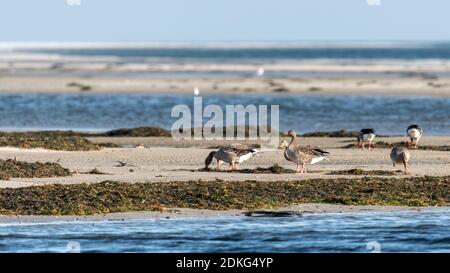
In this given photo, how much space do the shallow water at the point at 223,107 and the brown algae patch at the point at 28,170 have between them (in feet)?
44.6

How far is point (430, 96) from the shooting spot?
52.4 meters

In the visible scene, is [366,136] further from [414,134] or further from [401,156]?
A: [401,156]

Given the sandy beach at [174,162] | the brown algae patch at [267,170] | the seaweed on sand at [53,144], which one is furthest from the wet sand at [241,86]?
the brown algae patch at [267,170]

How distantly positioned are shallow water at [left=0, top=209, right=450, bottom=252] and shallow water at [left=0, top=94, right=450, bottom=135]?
56.7ft

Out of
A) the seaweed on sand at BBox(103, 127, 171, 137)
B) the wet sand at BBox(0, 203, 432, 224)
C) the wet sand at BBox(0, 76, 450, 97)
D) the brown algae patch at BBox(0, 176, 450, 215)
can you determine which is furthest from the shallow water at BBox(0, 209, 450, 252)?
the wet sand at BBox(0, 76, 450, 97)

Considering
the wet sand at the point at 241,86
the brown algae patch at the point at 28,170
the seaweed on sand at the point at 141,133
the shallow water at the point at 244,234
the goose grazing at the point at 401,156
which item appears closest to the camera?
the shallow water at the point at 244,234

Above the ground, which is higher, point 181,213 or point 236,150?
point 236,150

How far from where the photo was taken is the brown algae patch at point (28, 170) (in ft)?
68.0

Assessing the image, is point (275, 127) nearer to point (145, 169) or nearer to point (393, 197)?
point (145, 169)

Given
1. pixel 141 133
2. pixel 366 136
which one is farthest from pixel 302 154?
pixel 141 133

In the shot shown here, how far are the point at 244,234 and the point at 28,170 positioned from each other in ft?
20.5

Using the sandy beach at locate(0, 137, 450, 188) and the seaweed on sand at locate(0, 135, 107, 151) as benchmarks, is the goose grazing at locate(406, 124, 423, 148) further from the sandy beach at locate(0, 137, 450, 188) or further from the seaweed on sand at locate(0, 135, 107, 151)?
the seaweed on sand at locate(0, 135, 107, 151)

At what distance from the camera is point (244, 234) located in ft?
52.3

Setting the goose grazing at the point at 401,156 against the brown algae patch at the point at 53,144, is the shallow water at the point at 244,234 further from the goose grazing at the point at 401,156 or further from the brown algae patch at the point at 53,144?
the brown algae patch at the point at 53,144
